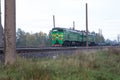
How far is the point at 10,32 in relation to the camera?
14.0 metres

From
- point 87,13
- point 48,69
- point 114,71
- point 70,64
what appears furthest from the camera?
point 87,13

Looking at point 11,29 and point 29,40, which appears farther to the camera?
point 29,40

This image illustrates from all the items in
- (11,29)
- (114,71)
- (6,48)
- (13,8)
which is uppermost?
(13,8)

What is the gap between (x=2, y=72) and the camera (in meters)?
11.6

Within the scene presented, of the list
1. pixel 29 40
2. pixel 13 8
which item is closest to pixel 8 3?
pixel 13 8

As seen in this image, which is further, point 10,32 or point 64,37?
point 64,37

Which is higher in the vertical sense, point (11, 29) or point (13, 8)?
point (13, 8)

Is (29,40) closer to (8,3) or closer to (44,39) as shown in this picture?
(44,39)

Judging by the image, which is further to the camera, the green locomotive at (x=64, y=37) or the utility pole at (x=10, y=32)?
the green locomotive at (x=64, y=37)

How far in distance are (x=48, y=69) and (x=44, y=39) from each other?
8124 centimetres

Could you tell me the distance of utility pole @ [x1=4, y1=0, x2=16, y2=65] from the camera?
13.9 m

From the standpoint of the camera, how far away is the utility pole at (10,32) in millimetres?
13867

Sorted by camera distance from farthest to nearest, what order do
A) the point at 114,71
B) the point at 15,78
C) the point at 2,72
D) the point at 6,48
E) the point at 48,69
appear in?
the point at 114,71
the point at 6,48
the point at 48,69
the point at 2,72
the point at 15,78

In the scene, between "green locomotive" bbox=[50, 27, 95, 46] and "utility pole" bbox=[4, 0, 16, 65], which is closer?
"utility pole" bbox=[4, 0, 16, 65]
